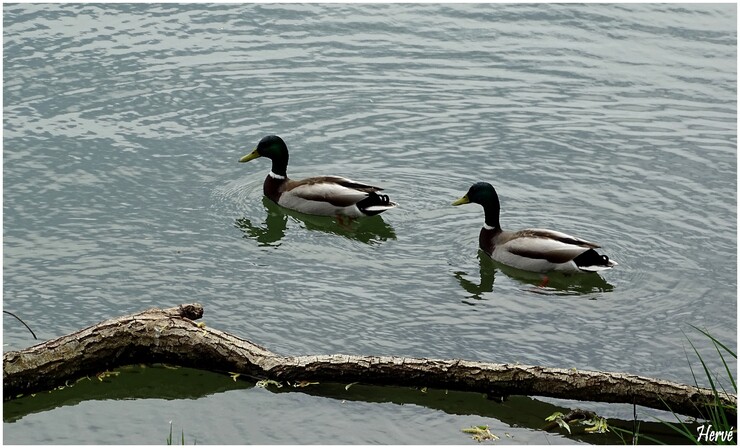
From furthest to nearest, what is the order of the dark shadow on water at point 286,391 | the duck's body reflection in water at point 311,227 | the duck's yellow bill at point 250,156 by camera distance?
the duck's yellow bill at point 250,156 < the duck's body reflection in water at point 311,227 < the dark shadow on water at point 286,391

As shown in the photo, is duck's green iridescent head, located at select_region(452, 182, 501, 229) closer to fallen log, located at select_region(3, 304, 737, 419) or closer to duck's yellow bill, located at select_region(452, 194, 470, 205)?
duck's yellow bill, located at select_region(452, 194, 470, 205)

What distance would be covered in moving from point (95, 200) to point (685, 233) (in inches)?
244

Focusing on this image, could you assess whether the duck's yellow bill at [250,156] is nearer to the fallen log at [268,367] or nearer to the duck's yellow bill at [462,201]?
the duck's yellow bill at [462,201]

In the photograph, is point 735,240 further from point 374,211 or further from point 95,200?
point 95,200

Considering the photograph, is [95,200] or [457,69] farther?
[457,69]

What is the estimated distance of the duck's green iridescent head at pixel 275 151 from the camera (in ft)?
47.0

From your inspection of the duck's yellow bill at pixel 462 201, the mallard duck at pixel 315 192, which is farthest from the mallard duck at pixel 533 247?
the mallard duck at pixel 315 192

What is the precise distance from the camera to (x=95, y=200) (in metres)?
13.6

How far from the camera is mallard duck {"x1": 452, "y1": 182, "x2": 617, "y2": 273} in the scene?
1213 cm

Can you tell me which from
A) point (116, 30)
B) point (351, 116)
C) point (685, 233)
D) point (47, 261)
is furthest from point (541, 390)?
point (116, 30)

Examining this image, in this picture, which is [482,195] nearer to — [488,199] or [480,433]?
[488,199]

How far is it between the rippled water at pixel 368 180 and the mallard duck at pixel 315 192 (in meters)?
0.18

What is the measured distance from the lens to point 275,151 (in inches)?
564

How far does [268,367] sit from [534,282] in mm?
3706
